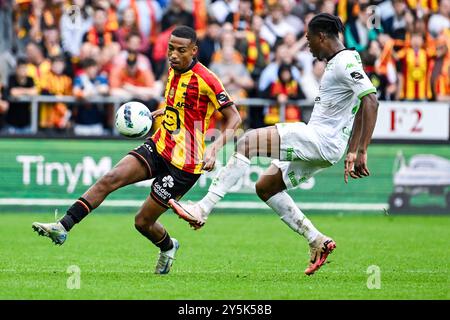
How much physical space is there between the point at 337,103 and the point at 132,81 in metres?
10.2

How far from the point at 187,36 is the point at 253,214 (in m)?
9.42

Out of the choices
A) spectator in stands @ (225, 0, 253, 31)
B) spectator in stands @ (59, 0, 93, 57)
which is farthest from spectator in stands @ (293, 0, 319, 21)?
spectator in stands @ (59, 0, 93, 57)

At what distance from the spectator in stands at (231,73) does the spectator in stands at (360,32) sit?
241 cm

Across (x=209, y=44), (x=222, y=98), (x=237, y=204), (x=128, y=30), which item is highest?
(x=128, y=30)

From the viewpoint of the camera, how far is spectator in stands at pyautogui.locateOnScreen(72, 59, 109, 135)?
19.9m

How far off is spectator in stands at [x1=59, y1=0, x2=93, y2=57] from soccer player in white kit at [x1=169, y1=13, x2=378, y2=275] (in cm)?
1093

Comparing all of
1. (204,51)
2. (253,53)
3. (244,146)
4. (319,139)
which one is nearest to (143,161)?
(244,146)

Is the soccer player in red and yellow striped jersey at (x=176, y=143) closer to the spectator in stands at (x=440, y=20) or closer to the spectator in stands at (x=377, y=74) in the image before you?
the spectator in stands at (x=377, y=74)

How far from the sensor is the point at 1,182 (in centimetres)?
1906

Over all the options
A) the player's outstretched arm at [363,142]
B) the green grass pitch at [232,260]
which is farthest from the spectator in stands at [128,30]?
the player's outstretched arm at [363,142]

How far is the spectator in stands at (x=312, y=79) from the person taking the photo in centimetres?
2056

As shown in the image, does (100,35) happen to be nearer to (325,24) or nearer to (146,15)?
(146,15)

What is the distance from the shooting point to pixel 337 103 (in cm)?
1049

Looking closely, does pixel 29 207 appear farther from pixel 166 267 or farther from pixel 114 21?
pixel 166 267
